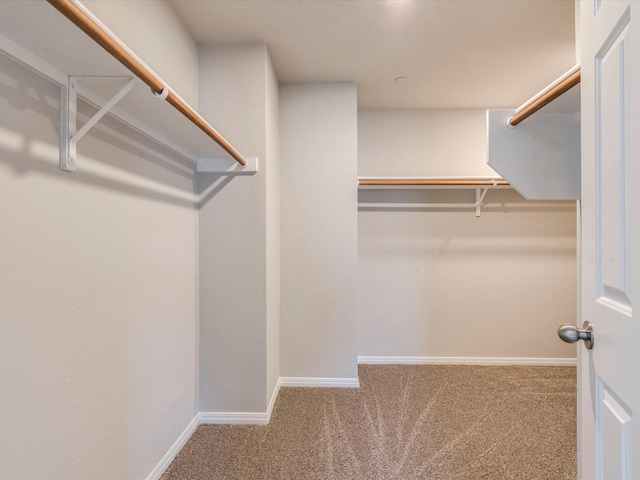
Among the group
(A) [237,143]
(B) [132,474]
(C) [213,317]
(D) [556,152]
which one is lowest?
(B) [132,474]

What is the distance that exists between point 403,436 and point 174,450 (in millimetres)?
1164

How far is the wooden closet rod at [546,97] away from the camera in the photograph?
0.96 m

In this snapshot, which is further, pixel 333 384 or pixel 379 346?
pixel 379 346

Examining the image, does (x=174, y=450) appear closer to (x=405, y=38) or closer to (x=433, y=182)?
(x=433, y=182)

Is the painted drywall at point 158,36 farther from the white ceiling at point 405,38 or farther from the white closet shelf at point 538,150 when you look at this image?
the white closet shelf at point 538,150

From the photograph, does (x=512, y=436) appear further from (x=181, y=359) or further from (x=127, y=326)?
(x=127, y=326)

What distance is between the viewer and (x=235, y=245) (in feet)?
6.59

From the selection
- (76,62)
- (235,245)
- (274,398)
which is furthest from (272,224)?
(76,62)

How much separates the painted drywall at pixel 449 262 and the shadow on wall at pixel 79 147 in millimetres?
1851

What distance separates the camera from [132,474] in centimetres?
136

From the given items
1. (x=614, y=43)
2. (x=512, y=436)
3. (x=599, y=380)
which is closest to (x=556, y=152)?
(x=614, y=43)

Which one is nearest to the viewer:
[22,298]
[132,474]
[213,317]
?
[22,298]

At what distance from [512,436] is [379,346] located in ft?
4.14

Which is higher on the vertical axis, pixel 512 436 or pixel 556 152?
pixel 556 152
